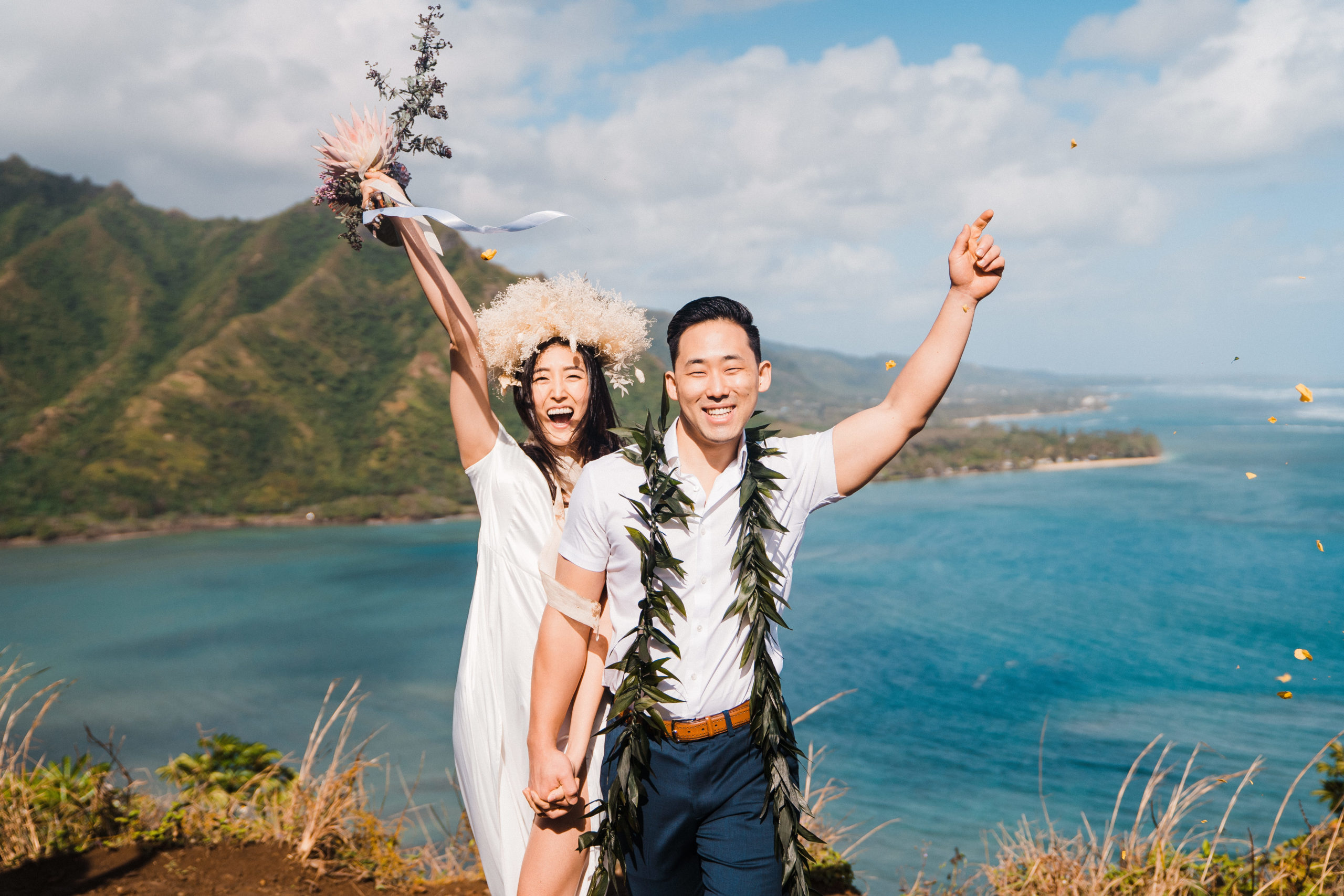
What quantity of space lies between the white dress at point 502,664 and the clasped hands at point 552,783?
0.34 meters

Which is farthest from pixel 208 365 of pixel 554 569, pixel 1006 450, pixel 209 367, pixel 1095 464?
pixel 1095 464

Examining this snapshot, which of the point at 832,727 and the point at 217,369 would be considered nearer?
the point at 832,727

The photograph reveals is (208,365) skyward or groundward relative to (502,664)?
skyward

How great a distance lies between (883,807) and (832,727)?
7.41 m

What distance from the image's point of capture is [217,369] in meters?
59.2

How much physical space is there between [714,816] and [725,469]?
0.83 meters

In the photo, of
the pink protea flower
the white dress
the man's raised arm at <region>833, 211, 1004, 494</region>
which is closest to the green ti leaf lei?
the man's raised arm at <region>833, 211, 1004, 494</region>

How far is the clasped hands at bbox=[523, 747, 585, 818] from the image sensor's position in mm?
2117

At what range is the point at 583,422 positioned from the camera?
2.72m

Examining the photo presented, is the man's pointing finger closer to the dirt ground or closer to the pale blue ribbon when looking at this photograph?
the pale blue ribbon

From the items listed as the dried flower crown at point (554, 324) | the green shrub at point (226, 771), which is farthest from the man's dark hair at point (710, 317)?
the green shrub at point (226, 771)

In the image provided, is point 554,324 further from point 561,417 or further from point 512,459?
point 512,459

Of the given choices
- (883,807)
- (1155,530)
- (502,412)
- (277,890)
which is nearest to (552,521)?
(277,890)

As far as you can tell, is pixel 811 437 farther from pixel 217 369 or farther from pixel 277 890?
pixel 217 369
